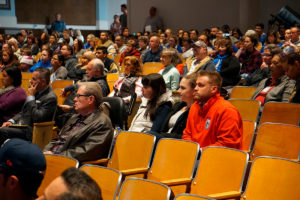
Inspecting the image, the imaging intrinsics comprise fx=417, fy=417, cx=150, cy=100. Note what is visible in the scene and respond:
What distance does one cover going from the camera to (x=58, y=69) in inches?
268

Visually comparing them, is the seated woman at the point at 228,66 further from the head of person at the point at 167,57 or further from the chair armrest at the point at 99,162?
the chair armrest at the point at 99,162

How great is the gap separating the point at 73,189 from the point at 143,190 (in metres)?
0.99

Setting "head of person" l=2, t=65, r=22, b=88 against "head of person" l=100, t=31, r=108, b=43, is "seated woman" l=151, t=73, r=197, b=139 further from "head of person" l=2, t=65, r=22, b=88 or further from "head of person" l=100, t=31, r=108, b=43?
"head of person" l=100, t=31, r=108, b=43

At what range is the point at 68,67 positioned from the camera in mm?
7320

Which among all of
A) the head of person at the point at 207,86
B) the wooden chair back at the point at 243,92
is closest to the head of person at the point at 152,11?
the wooden chair back at the point at 243,92

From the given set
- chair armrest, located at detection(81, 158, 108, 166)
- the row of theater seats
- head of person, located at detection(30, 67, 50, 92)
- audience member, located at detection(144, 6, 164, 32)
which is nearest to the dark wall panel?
audience member, located at detection(144, 6, 164, 32)

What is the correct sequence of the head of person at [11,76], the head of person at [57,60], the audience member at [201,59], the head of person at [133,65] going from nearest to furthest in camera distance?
the head of person at [11,76]
the head of person at [133,65]
the audience member at [201,59]
the head of person at [57,60]

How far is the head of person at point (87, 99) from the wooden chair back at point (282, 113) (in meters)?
1.71

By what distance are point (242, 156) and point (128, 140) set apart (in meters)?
0.99

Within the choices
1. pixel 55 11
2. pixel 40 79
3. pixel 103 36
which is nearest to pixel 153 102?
pixel 40 79

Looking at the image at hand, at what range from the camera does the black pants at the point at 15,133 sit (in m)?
4.27

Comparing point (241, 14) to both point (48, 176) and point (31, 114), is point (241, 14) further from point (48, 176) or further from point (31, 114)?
point (48, 176)

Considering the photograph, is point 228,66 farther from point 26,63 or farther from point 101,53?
point 26,63

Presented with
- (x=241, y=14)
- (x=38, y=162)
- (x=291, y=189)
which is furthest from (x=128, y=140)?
(x=241, y=14)
